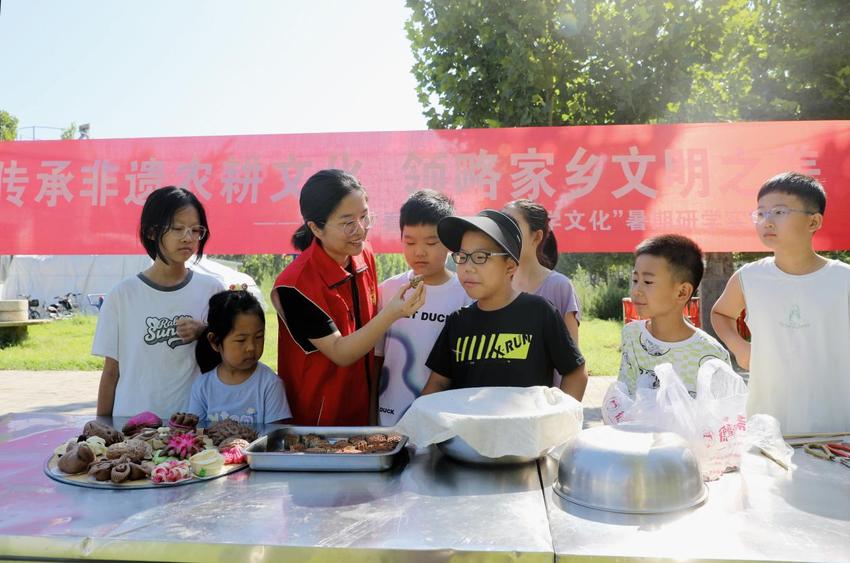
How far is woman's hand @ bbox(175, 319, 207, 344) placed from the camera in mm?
2254

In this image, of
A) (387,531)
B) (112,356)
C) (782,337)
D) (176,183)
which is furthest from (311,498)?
(176,183)

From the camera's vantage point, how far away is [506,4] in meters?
6.90

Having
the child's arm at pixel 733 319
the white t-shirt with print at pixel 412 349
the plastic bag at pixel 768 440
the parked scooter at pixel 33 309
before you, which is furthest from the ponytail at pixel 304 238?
the parked scooter at pixel 33 309

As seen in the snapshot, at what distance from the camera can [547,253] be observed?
297 centimetres

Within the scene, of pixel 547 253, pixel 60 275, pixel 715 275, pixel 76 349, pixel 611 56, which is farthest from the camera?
pixel 60 275

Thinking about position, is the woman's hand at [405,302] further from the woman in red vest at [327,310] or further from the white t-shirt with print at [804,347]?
the white t-shirt with print at [804,347]

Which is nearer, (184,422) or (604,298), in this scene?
(184,422)

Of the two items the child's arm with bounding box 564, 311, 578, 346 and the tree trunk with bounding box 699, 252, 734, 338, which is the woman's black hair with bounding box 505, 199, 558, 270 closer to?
the child's arm with bounding box 564, 311, 578, 346

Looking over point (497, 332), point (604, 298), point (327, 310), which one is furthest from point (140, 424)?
point (604, 298)

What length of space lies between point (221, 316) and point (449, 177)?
8.37 ft

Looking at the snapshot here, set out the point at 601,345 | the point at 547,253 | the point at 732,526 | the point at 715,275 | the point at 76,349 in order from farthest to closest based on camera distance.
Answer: the point at 601,345 < the point at 76,349 < the point at 715,275 < the point at 547,253 < the point at 732,526

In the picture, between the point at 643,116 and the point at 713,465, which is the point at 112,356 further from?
the point at 643,116

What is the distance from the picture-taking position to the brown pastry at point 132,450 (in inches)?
59.6

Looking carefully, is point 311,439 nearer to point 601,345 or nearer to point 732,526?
point 732,526
